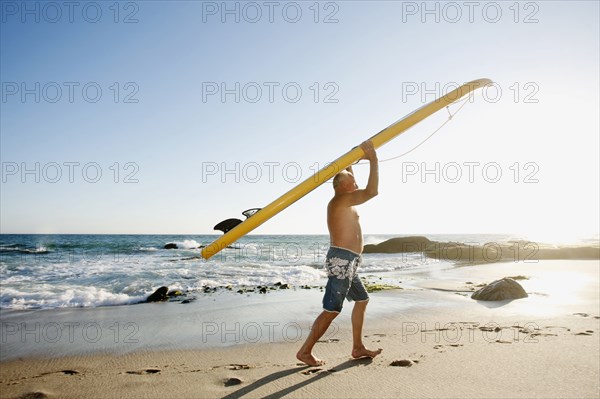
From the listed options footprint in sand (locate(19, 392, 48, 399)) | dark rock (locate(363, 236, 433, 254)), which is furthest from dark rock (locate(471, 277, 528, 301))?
dark rock (locate(363, 236, 433, 254))

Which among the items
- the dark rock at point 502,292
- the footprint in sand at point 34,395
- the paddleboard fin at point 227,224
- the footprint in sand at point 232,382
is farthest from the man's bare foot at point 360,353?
the dark rock at point 502,292

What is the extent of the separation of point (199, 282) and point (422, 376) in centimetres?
940

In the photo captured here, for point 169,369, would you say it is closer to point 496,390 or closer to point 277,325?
point 277,325

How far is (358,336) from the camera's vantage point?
13.3ft

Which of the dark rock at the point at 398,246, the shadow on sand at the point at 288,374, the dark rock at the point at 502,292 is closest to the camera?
the shadow on sand at the point at 288,374

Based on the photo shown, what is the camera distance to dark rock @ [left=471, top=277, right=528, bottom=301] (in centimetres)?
788

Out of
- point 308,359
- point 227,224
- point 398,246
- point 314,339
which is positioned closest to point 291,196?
point 227,224

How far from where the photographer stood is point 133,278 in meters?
12.6

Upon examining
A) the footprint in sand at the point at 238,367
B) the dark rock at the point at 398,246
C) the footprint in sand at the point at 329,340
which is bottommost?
the dark rock at the point at 398,246

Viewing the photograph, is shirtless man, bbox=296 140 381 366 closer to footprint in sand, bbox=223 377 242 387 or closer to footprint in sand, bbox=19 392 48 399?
footprint in sand, bbox=223 377 242 387

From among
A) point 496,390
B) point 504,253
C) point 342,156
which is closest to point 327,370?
point 496,390

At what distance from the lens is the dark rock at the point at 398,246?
33562 millimetres

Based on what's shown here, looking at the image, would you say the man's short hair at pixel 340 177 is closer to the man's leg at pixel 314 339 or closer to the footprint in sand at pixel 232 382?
the man's leg at pixel 314 339

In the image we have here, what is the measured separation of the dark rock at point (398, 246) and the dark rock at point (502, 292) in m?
25.3
